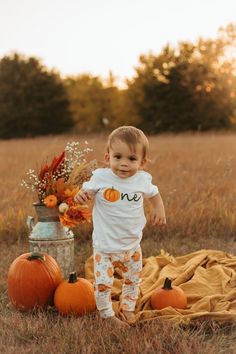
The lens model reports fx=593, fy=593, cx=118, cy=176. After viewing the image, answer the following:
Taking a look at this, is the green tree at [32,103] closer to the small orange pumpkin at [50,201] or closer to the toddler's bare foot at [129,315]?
the small orange pumpkin at [50,201]

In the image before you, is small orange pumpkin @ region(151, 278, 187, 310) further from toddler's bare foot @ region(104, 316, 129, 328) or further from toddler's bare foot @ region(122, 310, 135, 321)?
toddler's bare foot @ region(104, 316, 129, 328)

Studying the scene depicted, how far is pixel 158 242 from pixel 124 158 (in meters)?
2.49

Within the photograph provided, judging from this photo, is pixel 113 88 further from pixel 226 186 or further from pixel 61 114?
pixel 226 186

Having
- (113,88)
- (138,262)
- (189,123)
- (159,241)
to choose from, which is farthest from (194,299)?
(113,88)

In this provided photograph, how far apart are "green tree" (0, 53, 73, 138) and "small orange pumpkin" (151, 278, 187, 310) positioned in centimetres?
3288

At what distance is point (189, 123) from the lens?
1439 inches

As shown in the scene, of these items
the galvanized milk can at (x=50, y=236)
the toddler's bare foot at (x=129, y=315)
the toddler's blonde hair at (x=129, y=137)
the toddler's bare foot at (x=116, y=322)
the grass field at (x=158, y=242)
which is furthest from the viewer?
the galvanized milk can at (x=50, y=236)

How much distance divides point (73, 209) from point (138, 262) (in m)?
0.73

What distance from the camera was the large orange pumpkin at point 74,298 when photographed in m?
3.81

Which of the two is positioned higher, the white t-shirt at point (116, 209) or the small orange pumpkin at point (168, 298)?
the white t-shirt at point (116, 209)

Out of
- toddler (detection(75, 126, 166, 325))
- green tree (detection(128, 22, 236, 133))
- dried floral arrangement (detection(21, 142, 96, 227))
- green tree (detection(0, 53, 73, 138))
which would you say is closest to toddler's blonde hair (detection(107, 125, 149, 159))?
toddler (detection(75, 126, 166, 325))

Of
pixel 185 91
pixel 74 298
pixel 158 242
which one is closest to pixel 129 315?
pixel 74 298

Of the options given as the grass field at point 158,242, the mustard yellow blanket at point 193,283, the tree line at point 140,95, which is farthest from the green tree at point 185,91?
the mustard yellow blanket at point 193,283

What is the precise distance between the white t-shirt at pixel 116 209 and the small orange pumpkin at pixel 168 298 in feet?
1.32
